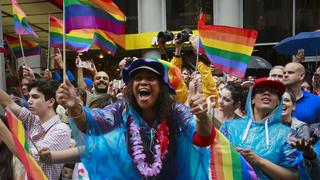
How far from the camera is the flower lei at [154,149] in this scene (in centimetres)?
253

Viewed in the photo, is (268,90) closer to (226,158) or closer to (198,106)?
(226,158)

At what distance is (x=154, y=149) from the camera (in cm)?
257

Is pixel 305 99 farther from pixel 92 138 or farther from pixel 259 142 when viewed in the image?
pixel 92 138

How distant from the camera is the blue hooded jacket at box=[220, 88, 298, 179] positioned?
2984 mm

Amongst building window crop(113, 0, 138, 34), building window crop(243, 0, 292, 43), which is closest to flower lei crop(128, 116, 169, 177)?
building window crop(243, 0, 292, 43)

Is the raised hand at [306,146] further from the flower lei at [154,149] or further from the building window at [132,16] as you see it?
the building window at [132,16]

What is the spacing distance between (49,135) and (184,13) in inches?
572

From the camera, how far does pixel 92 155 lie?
8.49 ft

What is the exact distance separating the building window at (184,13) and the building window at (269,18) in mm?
1582

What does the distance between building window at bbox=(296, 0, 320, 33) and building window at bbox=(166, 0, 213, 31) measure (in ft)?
11.2

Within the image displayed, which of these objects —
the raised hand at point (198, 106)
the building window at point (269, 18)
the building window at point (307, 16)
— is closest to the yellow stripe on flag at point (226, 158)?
the raised hand at point (198, 106)

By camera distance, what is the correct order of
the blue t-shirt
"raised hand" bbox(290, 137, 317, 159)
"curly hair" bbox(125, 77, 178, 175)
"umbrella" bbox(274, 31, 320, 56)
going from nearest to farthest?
"curly hair" bbox(125, 77, 178, 175) < "raised hand" bbox(290, 137, 317, 159) < the blue t-shirt < "umbrella" bbox(274, 31, 320, 56)

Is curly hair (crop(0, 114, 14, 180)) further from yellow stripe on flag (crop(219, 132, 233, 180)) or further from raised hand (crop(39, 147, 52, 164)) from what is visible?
yellow stripe on flag (crop(219, 132, 233, 180))

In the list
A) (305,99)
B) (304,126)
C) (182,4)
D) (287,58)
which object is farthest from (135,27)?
(304,126)
